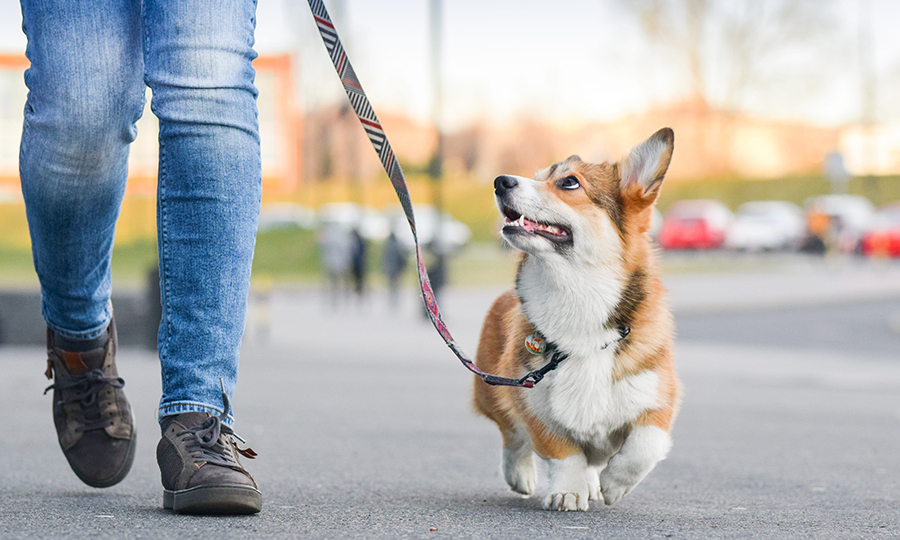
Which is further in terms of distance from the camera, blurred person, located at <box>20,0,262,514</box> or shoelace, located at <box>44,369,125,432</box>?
shoelace, located at <box>44,369,125,432</box>

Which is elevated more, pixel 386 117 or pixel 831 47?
pixel 831 47

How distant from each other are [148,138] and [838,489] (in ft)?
158

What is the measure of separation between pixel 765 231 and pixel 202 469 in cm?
4147

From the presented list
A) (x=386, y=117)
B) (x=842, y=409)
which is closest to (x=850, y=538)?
(x=842, y=409)

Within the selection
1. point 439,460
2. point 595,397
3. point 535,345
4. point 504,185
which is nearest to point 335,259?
point 439,460

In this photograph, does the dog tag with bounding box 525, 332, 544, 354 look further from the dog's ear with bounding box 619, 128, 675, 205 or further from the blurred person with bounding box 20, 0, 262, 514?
the blurred person with bounding box 20, 0, 262, 514

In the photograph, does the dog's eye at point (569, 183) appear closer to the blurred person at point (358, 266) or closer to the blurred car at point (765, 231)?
the blurred person at point (358, 266)

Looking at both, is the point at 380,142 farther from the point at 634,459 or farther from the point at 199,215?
the point at 634,459

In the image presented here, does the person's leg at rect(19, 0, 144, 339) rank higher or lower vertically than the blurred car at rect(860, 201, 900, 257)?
higher

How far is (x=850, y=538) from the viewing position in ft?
8.58

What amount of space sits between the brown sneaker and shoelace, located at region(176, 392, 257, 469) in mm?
571

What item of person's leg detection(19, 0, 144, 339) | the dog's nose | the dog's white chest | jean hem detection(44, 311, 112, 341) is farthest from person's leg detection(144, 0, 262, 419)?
the dog's white chest

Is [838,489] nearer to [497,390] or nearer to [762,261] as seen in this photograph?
[497,390]

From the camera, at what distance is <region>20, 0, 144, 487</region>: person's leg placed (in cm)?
269
